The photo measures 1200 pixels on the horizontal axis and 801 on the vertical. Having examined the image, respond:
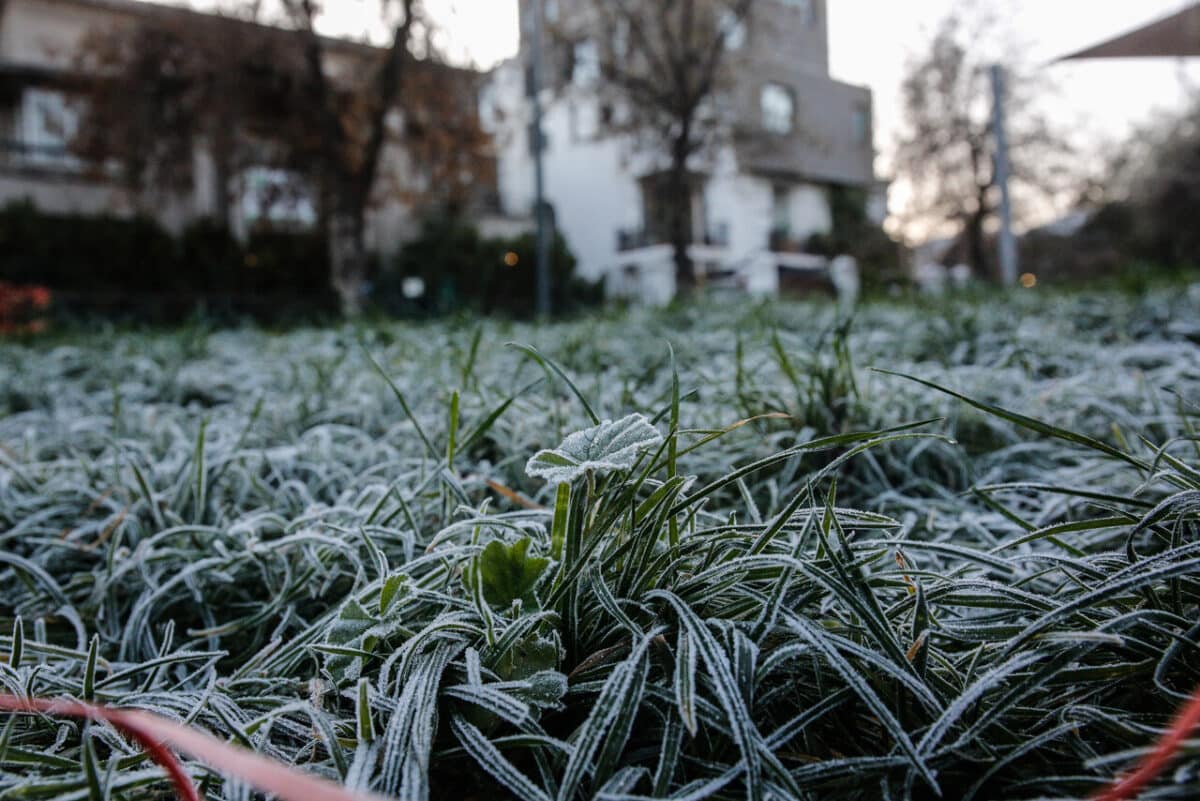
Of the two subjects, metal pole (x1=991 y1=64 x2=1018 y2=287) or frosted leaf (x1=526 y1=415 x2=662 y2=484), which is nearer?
frosted leaf (x1=526 y1=415 x2=662 y2=484)

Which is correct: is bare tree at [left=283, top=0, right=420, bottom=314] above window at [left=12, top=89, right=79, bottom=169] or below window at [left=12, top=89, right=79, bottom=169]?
below

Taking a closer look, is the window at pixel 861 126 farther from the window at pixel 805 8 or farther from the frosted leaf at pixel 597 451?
the frosted leaf at pixel 597 451

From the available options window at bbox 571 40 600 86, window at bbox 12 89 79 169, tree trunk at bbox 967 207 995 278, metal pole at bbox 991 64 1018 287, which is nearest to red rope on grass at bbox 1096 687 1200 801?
metal pole at bbox 991 64 1018 287

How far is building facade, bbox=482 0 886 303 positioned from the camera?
15.8 meters

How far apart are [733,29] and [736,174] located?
2458 mm

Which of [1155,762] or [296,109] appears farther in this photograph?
[296,109]

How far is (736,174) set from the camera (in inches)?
613

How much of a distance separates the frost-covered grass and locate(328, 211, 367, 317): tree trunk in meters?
11.0

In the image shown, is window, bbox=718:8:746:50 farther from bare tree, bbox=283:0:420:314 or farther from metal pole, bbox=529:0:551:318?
bare tree, bbox=283:0:420:314

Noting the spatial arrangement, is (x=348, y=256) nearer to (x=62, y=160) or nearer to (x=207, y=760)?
(x=62, y=160)

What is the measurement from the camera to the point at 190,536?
1444 millimetres

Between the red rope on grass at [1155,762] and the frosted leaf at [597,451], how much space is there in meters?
0.43

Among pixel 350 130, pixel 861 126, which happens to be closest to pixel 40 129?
pixel 350 130

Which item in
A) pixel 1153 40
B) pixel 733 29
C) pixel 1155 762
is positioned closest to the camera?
pixel 1155 762
